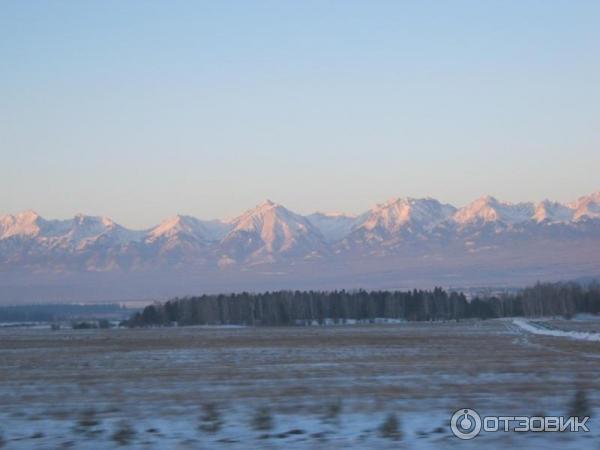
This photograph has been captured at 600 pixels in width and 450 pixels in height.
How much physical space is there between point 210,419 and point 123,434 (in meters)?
2.47

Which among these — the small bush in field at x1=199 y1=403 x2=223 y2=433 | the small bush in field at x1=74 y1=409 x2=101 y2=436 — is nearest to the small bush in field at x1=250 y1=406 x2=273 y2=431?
the small bush in field at x1=199 y1=403 x2=223 y2=433

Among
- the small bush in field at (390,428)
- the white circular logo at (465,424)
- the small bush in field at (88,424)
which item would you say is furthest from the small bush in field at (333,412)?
the small bush in field at (88,424)

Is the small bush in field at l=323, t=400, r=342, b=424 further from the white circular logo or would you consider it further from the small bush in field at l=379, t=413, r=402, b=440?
the white circular logo

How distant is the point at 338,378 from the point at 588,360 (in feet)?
47.1

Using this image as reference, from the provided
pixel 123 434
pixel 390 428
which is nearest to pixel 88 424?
pixel 123 434

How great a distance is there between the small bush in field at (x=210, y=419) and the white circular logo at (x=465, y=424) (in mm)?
4751

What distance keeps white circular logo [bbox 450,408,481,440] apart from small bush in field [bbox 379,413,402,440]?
1.08 metres

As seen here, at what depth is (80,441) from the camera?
16.4 m

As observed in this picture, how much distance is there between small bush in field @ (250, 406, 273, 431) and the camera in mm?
17547

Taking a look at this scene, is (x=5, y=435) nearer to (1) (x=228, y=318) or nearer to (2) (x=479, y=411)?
(2) (x=479, y=411)

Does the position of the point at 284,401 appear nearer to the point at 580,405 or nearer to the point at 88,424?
the point at 88,424

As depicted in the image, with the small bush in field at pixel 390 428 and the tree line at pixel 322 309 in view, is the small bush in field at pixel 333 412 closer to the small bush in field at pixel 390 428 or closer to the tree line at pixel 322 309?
the small bush in field at pixel 390 428

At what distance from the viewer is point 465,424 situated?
56.7 ft

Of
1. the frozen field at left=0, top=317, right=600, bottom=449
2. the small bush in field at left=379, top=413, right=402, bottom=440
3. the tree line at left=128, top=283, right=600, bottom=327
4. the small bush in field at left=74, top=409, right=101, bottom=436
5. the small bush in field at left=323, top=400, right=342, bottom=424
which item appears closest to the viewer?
the frozen field at left=0, top=317, right=600, bottom=449
